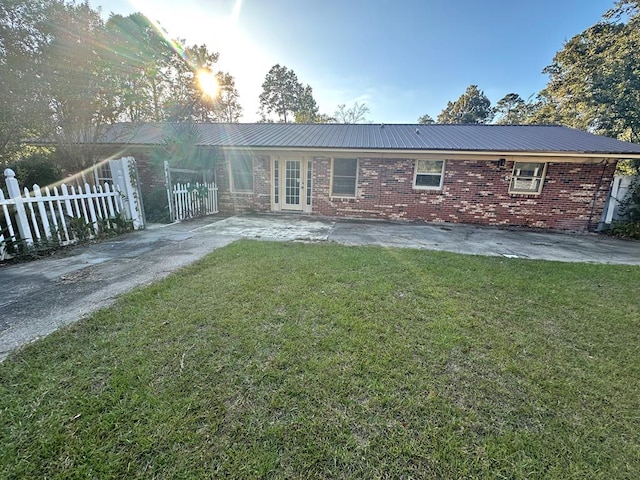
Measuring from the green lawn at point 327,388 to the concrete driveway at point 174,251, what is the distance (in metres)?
0.47

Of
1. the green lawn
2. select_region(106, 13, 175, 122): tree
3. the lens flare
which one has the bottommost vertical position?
the green lawn

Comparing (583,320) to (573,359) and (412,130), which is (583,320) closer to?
(573,359)

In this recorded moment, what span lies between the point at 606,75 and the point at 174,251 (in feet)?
60.8

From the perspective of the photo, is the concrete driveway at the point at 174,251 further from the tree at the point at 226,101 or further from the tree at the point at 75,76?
the tree at the point at 226,101

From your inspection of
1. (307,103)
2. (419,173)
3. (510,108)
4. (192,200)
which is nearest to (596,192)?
(419,173)

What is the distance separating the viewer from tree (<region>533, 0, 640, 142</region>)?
11.5 meters

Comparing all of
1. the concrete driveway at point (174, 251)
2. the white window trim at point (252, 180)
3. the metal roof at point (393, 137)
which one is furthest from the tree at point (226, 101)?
the concrete driveway at point (174, 251)

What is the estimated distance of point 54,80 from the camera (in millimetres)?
6328

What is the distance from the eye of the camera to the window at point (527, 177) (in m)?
8.59

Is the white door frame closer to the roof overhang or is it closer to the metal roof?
the roof overhang

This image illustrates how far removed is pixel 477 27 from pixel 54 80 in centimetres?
1361

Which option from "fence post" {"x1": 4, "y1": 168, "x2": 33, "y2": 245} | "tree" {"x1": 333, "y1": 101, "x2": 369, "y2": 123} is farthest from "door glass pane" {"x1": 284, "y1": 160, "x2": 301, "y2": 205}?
"tree" {"x1": 333, "y1": 101, "x2": 369, "y2": 123}

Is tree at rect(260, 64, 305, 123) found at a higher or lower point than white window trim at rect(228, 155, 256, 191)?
higher

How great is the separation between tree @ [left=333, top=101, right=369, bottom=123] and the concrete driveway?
2354cm
